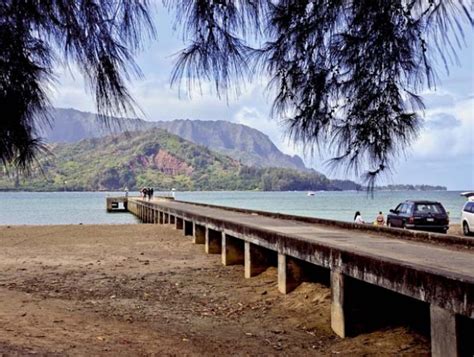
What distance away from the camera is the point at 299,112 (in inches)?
156

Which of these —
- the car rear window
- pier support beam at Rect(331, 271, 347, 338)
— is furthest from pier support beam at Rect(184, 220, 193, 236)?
pier support beam at Rect(331, 271, 347, 338)

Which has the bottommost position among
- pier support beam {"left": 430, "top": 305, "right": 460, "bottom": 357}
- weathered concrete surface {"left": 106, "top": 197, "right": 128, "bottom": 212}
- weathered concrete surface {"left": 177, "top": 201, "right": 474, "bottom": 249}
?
weathered concrete surface {"left": 106, "top": 197, "right": 128, "bottom": 212}

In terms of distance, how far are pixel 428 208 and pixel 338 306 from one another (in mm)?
14942

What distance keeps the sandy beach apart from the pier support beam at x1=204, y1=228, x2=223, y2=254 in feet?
4.22

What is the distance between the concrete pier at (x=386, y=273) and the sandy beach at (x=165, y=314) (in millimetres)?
374

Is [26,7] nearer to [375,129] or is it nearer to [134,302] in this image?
[375,129]

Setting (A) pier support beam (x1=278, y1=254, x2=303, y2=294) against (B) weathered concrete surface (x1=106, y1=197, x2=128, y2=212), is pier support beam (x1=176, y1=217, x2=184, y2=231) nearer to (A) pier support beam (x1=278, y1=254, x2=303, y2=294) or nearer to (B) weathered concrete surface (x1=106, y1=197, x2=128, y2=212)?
(A) pier support beam (x1=278, y1=254, x2=303, y2=294)

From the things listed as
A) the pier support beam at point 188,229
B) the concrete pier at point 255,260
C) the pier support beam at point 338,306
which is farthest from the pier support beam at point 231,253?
the pier support beam at point 188,229

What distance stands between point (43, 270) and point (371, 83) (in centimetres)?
1256

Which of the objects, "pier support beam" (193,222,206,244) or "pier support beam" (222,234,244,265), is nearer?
"pier support beam" (222,234,244,265)

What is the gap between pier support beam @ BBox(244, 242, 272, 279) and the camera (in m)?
12.4

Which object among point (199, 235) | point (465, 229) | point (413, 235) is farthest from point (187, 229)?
point (413, 235)

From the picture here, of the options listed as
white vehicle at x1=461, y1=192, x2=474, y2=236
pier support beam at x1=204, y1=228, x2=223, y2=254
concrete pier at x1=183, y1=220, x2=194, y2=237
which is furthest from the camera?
concrete pier at x1=183, y1=220, x2=194, y2=237

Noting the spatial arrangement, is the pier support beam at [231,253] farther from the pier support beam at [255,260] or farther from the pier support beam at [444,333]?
the pier support beam at [444,333]
